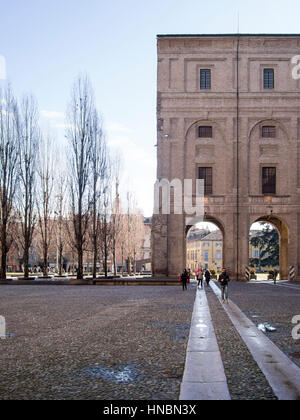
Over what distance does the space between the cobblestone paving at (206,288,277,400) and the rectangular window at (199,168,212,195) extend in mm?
28135

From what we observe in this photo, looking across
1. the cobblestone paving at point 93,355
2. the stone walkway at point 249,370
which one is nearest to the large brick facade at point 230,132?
the cobblestone paving at point 93,355

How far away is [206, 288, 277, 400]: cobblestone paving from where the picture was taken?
17.3 feet

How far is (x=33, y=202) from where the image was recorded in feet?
125

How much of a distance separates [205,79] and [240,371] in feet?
116

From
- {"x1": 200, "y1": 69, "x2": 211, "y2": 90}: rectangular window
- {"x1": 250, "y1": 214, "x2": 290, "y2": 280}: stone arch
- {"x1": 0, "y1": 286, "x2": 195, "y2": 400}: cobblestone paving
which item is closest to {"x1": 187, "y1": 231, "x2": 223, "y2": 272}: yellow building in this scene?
{"x1": 250, "y1": 214, "x2": 290, "y2": 280}: stone arch

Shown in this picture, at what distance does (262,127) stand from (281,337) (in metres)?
31.5

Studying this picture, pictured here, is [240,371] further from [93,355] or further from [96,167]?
[96,167]

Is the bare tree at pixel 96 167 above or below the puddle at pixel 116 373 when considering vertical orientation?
above

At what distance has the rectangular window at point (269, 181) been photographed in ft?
125

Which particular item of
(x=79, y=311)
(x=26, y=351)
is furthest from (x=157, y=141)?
(x=26, y=351)

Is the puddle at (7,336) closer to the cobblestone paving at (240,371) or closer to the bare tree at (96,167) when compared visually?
the cobblestone paving at (240,371)

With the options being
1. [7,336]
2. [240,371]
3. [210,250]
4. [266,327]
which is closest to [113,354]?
[240,371]

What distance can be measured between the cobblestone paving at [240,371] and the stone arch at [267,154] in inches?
1133
